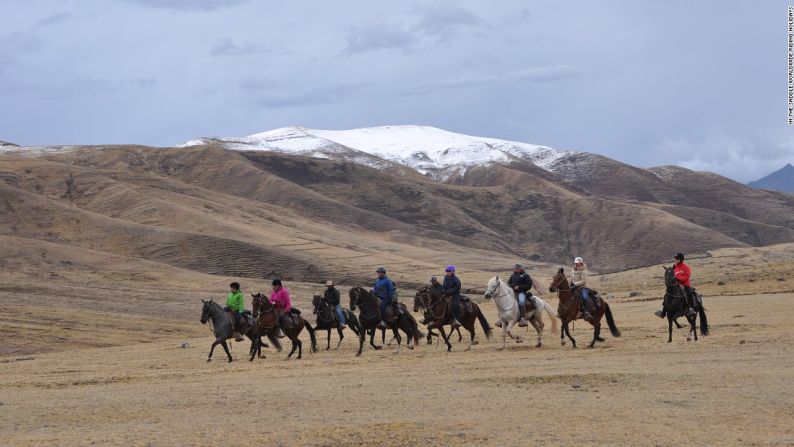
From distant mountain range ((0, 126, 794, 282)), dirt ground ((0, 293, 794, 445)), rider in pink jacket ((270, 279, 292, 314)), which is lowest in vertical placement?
dirt ground ((0, 293, 794, 445))

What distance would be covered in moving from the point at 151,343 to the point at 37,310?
841cm

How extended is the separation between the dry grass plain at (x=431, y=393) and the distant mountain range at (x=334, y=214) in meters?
47.6

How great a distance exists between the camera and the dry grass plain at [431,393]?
13492mm

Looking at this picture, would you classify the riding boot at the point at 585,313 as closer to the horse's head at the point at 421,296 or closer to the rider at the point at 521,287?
the rider at the point at 521,287

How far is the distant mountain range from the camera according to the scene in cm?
8262

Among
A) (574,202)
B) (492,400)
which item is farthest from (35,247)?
(574,202)

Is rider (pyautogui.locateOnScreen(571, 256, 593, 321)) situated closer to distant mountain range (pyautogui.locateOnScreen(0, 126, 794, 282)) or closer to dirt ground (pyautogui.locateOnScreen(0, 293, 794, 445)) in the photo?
dirt ground (pyautogui.locateOnScreen(0, 293, 794, 445))

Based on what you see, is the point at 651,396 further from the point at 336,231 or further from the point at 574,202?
the point at 574,202

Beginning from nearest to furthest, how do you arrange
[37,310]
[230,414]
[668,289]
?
[230,414]
[668,289]
[37,310]

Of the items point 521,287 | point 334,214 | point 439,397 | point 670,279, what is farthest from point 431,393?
point 334,214

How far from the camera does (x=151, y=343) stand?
126ft

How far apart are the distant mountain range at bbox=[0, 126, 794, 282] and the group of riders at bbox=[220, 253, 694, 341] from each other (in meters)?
47.3

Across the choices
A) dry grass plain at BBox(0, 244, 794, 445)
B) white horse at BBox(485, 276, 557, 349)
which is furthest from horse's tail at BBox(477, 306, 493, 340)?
white horse at BBox(485, 276, 557, 349)

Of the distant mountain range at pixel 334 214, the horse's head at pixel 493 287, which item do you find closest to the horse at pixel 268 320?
the horse's head at pixel 493 287
